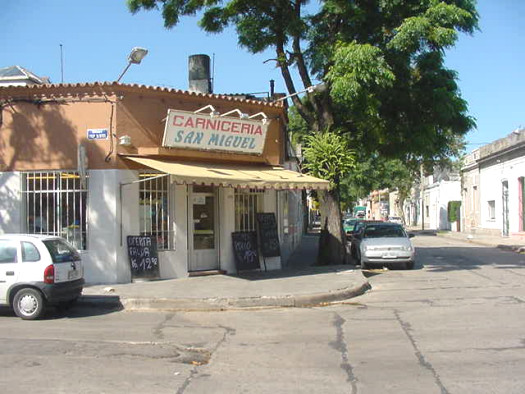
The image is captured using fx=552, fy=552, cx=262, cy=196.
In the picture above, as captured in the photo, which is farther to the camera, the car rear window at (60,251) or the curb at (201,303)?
the curb at (201,303)

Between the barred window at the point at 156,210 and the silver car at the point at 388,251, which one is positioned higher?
the barred window at the point at 156,210

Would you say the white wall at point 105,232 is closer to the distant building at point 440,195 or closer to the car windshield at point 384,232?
the car windshield at point 384,232

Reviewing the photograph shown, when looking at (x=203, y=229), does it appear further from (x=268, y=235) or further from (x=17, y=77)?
(x=17, y=77)

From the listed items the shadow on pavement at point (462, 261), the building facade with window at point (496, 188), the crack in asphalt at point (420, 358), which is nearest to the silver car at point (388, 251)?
the shadow on pavement at point (462, 261)

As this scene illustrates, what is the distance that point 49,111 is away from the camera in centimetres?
1369

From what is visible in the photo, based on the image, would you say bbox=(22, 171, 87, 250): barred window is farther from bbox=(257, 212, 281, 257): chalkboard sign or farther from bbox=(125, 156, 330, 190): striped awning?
bbox=(257, 212, 281, 257): chalkboard sign

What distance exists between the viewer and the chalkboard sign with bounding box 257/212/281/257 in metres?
16.0

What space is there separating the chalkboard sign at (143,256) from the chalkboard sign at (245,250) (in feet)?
7.95

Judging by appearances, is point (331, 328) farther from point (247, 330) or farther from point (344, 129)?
point (344, 129)

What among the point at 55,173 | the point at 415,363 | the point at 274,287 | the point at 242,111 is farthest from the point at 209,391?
the point at 242,111

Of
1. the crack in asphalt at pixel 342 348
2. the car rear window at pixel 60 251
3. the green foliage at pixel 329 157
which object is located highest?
the green foliage at pixel 329 157

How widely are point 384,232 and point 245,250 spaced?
569 cm

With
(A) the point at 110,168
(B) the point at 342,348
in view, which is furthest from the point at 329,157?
(B) the point at 342,348

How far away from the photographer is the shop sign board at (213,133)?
13953mm
